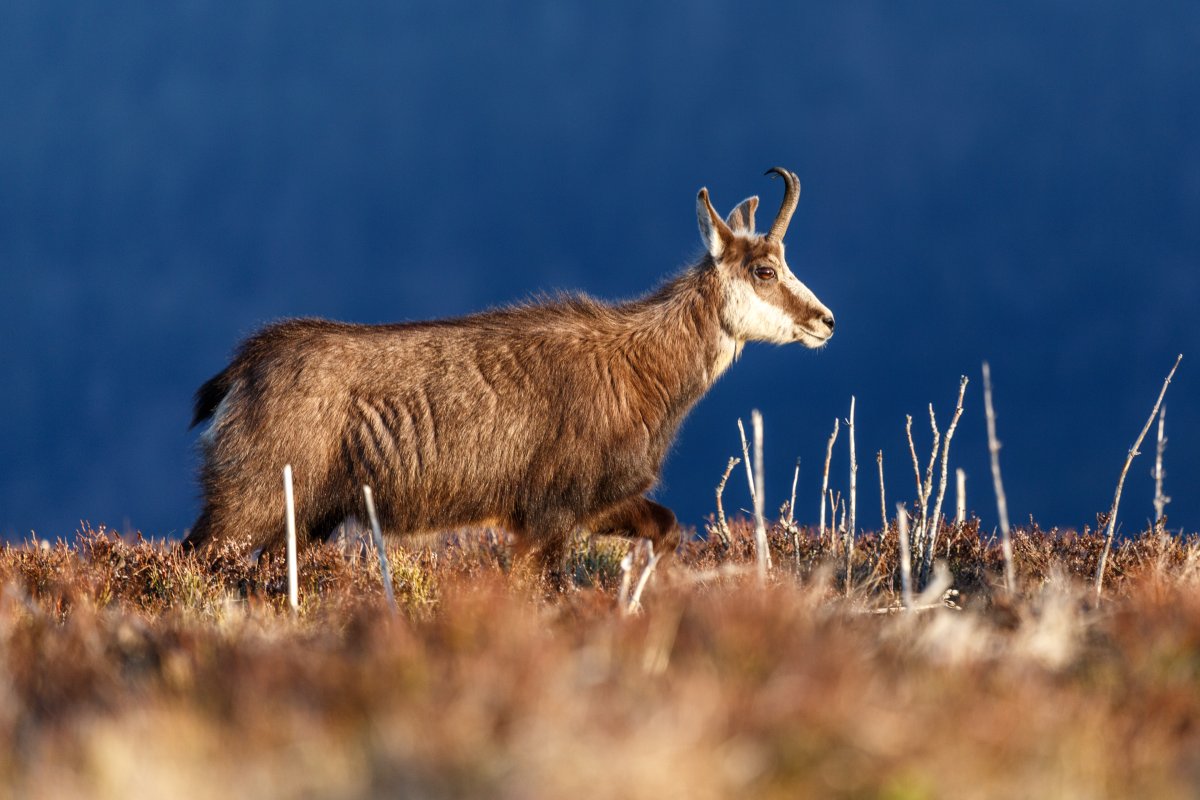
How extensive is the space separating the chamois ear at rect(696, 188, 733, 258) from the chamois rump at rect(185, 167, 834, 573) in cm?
4

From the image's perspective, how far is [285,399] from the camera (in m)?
7.44

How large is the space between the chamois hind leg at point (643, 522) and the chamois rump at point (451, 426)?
0.01 meters

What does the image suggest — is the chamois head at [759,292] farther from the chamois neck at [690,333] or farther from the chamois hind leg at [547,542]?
the chamois hind leg at [547,542]

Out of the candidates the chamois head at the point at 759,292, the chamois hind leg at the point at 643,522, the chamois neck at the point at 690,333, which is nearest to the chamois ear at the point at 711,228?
the chamois head at the point at 759,292

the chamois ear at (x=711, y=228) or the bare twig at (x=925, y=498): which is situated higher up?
the chamois ear at (x=711, y=228)

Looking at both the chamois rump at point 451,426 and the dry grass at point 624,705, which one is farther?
the chamois rump at point 451,426

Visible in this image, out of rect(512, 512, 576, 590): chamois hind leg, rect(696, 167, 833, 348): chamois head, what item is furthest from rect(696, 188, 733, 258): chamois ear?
rect(512, 512, 576, 590): chamois hind leg

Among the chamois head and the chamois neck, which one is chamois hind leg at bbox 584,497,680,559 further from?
the chamois head

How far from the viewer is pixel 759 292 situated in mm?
8289

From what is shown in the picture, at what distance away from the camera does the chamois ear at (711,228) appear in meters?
8.21

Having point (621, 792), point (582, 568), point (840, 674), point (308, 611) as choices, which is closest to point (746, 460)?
point (308, 611)

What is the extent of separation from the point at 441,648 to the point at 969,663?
1405 mm

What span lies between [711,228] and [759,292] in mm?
570

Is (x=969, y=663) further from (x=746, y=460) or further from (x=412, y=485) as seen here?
(x=412, y=485)
